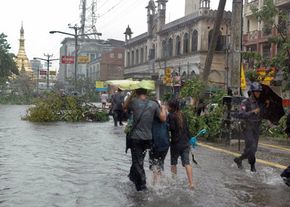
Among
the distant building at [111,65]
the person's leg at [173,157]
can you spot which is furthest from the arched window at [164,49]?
the person's leg at [173,157]

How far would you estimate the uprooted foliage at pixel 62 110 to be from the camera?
23.0 metres

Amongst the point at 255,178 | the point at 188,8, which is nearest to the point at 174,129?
the point at 255,178

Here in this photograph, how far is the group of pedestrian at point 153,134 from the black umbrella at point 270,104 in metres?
2.44

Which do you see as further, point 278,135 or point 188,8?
point 188,8

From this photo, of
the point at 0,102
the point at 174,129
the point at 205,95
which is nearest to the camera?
the point at 174,129

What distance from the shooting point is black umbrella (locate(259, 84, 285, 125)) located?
990cm

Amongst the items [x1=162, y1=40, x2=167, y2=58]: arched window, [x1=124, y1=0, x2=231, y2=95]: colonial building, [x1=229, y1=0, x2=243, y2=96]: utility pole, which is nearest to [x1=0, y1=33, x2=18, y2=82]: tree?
[x1=124, y1=0, x2=231, y2=95]: colonial building

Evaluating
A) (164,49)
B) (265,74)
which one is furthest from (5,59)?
(265,74)

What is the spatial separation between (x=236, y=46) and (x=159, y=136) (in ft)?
27.7

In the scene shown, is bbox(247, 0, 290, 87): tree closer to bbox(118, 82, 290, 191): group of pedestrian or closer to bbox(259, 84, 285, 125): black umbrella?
bbox(259, 84, 285, 125): black umbrella

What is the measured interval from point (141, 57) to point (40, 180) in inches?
2159

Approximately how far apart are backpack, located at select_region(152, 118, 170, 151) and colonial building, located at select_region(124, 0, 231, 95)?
96.0 ft

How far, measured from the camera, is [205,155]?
487 inches

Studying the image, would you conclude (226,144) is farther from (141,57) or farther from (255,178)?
(141,57)
